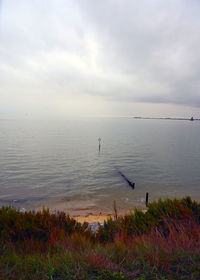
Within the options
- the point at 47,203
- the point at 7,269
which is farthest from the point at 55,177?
the point at 7,269

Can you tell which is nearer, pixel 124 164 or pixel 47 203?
pixel 47 203

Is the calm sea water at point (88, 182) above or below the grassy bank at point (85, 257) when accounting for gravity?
below

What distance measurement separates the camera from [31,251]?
4059 millimetres

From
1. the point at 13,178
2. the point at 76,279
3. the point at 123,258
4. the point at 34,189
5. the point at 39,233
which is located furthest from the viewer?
the point at 13,178

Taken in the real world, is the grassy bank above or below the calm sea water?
above

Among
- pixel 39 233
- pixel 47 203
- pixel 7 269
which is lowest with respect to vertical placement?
pixel 47 203

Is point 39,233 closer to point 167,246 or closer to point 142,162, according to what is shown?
point 167,246

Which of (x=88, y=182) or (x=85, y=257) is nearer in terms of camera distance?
(x=85, y=257)

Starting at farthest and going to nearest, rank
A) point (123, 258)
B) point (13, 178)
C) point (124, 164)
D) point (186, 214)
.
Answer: point (124, 164) < point (13, 178) < point (186, 214) < point (123, 258)

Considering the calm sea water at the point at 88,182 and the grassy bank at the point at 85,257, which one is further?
the calm sea water at the point at 88,182

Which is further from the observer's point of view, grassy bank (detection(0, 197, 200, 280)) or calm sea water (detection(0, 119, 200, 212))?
calm sea water (detection(0, 119, 200, 212))

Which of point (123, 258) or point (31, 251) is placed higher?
point (123, 258)

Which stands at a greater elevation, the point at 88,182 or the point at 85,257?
the point at 85,257

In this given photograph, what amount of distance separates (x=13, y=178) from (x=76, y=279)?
19.4 metres
